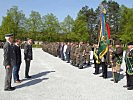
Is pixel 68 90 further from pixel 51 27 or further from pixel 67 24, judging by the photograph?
pixel 67 24

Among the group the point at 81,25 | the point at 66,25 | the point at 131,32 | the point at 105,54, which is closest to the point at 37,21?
the point at 66,25

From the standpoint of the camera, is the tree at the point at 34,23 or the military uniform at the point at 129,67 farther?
the tree at the point at 34,23

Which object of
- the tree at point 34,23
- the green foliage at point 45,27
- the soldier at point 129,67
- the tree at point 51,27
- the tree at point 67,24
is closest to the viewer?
the soldier at point 129,67

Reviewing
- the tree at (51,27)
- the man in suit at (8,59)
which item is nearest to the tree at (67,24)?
the tree at (51,27)

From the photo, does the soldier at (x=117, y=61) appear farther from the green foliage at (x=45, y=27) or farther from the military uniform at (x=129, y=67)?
the green foliage at (x=45, y=27)

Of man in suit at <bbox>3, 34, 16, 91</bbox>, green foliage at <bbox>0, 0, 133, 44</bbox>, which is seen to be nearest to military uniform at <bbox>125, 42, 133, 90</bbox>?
man in suit at <bbox>3, 34, 16, 91</bbox>

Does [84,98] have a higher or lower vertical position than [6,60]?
lower

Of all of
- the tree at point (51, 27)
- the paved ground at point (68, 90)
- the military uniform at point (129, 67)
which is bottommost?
the paved ground at point (68, 90)

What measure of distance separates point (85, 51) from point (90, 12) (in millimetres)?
67470

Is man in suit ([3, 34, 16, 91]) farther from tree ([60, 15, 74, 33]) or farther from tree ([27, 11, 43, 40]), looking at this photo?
tree ([60, 15, 74, 33])

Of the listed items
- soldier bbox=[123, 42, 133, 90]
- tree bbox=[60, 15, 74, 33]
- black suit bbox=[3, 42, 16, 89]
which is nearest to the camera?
black suit bbox=[3, 42, 16, 89]

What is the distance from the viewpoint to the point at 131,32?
164 feet

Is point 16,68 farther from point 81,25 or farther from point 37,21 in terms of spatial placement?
point 37,21

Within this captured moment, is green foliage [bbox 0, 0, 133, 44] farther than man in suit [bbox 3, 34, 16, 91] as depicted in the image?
Yes
